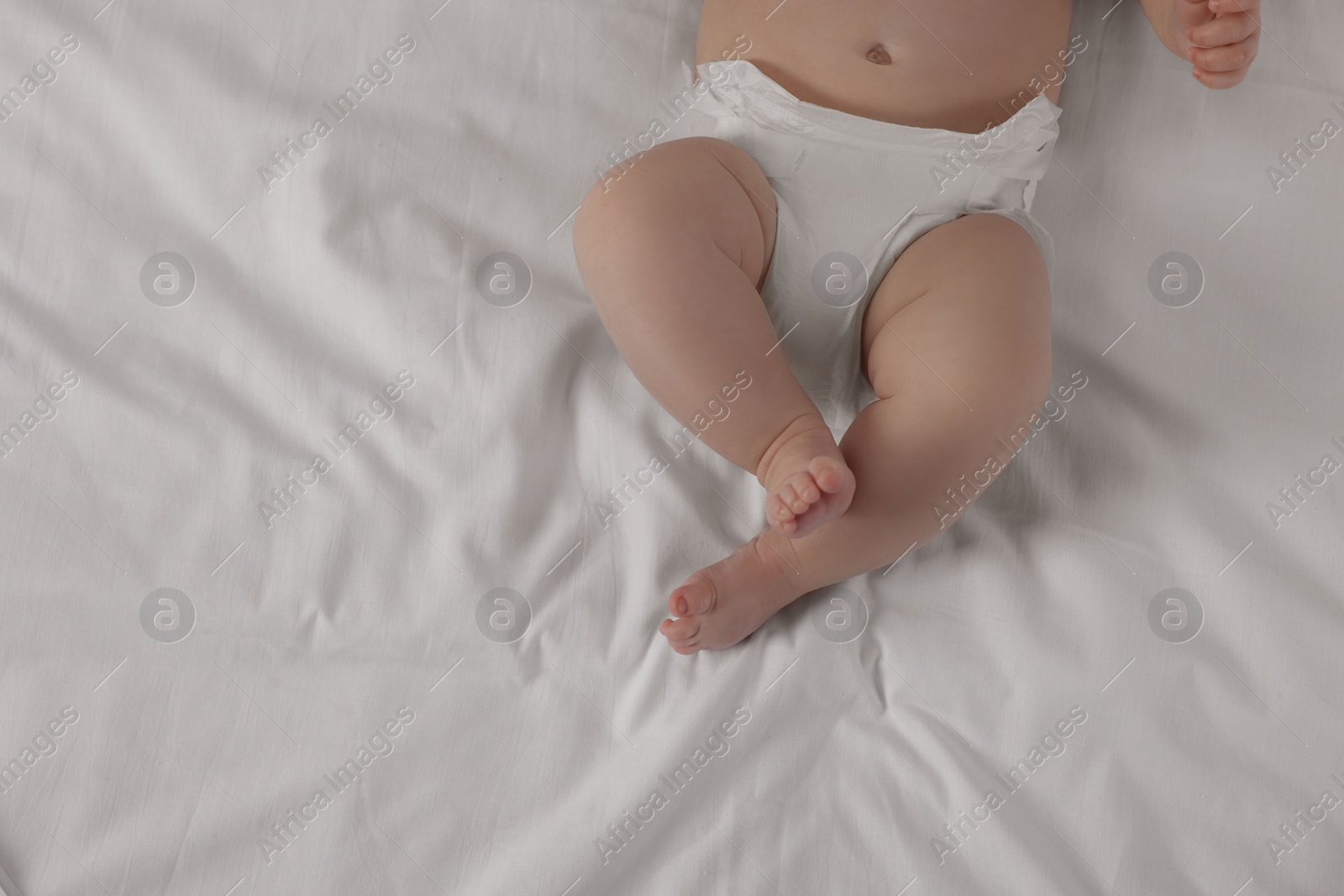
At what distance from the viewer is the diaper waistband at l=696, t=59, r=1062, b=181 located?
3.42ft

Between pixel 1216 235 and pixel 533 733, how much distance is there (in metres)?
0.91

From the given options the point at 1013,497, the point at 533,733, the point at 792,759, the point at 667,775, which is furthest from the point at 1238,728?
the point at 533,733

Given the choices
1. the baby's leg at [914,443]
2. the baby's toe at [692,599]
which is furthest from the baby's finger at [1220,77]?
the baby's toe at [692,599]

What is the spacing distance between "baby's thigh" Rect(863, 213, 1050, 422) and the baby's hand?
237 millimetres

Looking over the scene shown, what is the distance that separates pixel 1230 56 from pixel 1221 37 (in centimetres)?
2

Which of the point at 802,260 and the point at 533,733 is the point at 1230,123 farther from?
the point at 533,733

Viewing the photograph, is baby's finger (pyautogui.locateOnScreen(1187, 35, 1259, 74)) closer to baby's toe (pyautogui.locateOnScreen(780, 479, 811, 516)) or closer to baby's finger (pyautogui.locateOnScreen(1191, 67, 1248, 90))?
baby's finger (pyautogui.locateOnScreen(1191, 67, 1248, 90))

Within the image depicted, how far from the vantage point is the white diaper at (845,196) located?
1.01m

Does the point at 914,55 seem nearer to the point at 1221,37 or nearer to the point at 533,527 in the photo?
the point at 1221,37

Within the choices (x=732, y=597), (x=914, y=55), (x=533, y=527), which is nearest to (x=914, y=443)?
(x=732, y=597)

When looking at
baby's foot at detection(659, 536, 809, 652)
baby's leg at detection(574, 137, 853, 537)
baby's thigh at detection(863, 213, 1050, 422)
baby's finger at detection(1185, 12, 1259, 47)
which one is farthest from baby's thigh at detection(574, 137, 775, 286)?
baby's finger at detection(1185, 12, 1259, 47)

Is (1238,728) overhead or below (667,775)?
below

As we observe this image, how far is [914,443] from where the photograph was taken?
86 centimetres

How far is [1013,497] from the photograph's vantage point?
99 centimetres
